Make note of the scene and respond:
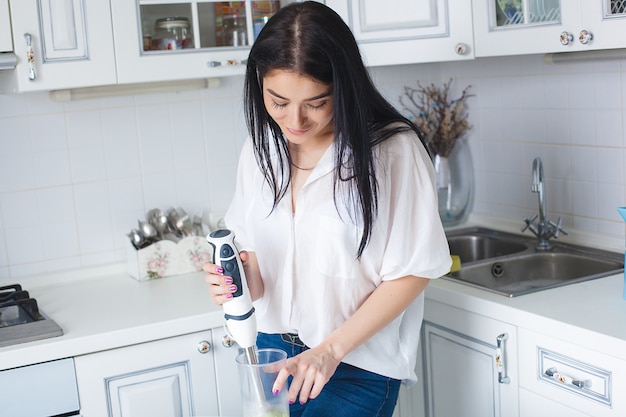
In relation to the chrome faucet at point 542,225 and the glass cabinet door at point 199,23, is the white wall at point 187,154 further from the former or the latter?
the glass cabinet door at point 199,23

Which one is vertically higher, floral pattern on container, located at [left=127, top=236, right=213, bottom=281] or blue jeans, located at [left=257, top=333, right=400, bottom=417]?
floral pattern on container, located at [left=127, top=236, right=213, bottom=281]

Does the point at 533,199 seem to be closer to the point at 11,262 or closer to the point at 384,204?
the point at 384,204

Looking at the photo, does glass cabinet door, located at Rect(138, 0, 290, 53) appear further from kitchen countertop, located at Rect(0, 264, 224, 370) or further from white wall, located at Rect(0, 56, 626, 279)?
kitchen countertop, located at Rect(0, 264, 224, 370)

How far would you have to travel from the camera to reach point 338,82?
1.62 meters

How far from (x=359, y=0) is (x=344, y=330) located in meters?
1.03

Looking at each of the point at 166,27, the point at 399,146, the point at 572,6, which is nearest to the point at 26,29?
the point at 166,27

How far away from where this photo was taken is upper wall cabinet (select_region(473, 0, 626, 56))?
1.94 meters

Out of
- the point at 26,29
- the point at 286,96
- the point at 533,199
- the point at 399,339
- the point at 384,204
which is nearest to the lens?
the point at 286,96

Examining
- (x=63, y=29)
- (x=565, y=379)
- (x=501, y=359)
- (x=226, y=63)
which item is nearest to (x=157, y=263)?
(x=226, y=63)

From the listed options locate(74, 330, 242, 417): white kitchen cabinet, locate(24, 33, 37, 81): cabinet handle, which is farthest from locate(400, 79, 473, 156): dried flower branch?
locate(24, 33, 37, 81): cabinet handle

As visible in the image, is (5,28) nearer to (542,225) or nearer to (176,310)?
(176,310)

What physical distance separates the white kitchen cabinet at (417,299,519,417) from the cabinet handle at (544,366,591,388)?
11 centimetres

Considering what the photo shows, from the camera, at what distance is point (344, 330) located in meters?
1.74

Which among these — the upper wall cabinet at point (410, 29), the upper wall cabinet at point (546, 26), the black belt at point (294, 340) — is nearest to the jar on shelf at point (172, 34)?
the upper wall cabinet at point (410, 29)
